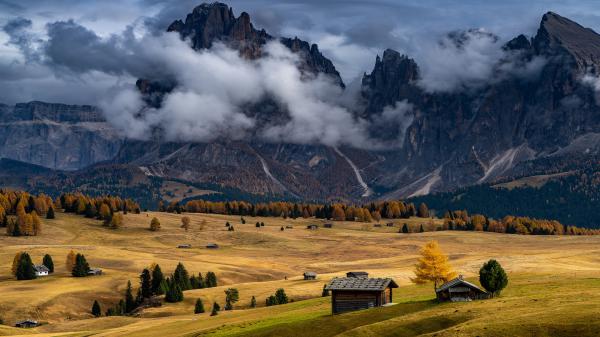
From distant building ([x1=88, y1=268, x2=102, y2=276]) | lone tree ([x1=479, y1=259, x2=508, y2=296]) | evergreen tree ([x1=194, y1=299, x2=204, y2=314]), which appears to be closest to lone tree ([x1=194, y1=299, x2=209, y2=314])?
evergreen tree ([x1=194, y1=299, x2=204, y2=314])

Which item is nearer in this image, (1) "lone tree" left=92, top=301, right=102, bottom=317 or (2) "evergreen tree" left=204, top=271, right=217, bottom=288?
(1) "lone tree" left=92, top=301, right=102, bottom=317

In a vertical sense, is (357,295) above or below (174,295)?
above

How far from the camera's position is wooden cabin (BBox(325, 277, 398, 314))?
100375 millimetres

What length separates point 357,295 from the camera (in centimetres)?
10169

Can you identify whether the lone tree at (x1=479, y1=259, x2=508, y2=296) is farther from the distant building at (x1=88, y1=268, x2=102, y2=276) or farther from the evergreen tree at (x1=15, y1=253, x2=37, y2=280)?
the evergreen tree at (x1=15, y1=253, x2=37, y2=280)

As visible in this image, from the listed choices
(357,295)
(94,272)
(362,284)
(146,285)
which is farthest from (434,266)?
(94,272)

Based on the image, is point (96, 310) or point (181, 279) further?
point (181, 279)

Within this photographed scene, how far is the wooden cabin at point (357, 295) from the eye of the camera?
10038 centimetres

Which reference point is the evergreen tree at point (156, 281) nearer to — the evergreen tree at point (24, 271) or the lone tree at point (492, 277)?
the evergreen tree at point (24, 271)

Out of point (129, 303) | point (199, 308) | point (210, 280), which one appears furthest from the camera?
point (210, 280)

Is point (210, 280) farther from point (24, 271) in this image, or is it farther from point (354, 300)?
point (354, 300)

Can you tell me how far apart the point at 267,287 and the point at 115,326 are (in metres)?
39.6

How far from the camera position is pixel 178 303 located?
154750 millimetres

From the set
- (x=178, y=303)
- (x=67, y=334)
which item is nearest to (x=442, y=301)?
(x=67, y=334)
